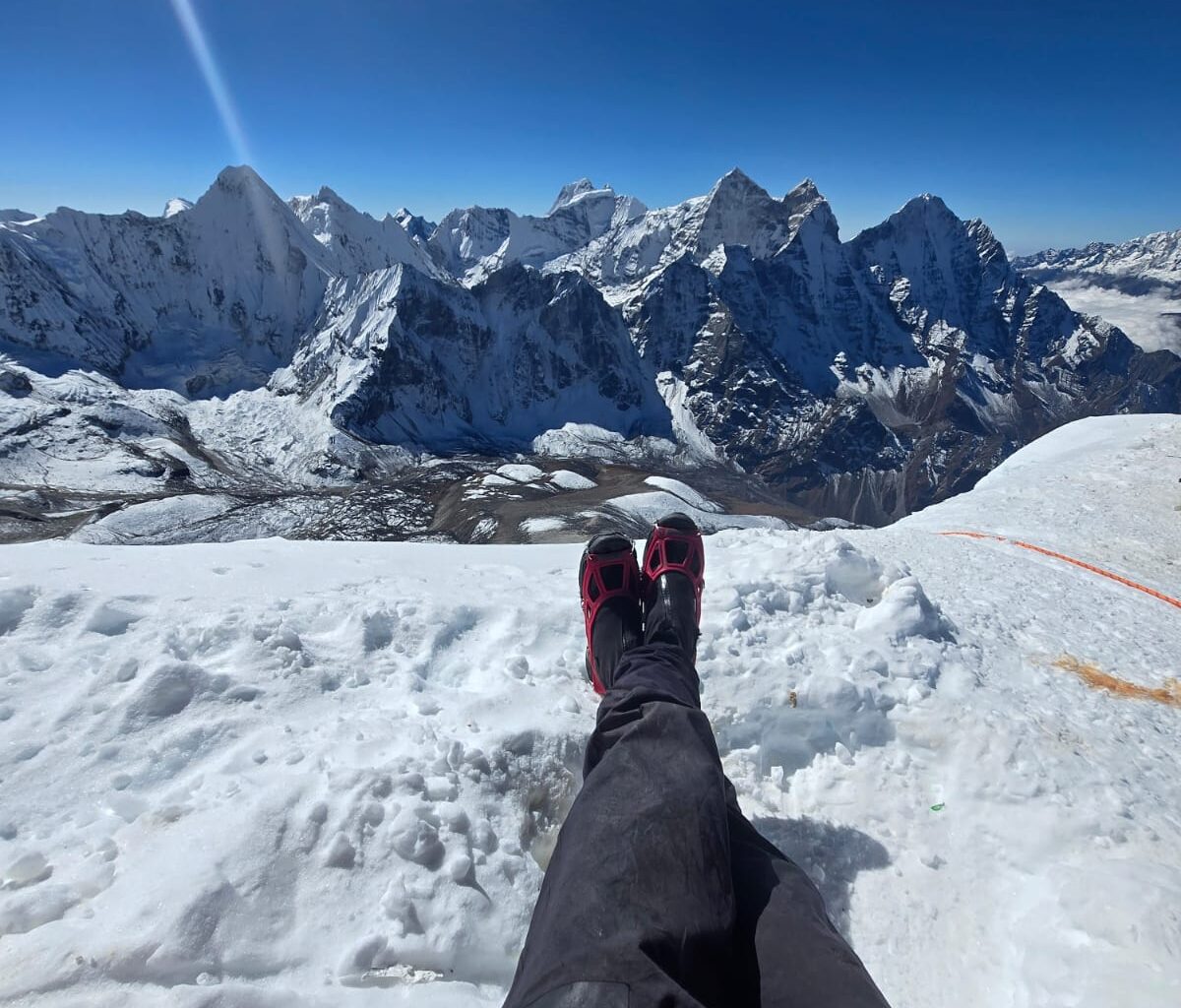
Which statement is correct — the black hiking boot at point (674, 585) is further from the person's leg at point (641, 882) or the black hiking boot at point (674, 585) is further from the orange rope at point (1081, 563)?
the orange rope at point (1081, 563)

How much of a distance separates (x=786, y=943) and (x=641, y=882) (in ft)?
2.00

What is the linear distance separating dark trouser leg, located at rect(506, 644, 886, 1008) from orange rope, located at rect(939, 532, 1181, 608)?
918 cm

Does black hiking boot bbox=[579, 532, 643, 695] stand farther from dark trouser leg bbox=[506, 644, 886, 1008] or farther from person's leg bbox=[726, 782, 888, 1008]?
person's leg bbox=[726, 782, 888, 1008]

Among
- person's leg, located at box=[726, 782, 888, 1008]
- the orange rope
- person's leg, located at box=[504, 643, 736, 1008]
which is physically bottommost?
the orange rope

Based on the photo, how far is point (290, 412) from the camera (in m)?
175

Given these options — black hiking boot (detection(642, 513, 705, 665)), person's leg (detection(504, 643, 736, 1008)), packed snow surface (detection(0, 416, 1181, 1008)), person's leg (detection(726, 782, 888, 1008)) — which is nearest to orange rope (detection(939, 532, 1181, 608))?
packed snow surface (detection(0, 416, 1181, 1008))

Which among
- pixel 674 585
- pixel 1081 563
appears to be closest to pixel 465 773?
pixel 674 585

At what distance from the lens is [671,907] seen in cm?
257

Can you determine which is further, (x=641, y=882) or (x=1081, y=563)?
(x=1081, y=563)

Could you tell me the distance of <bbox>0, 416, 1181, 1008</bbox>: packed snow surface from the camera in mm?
2961

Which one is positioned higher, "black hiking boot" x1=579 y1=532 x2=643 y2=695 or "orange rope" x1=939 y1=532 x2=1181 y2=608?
"black hiking boot" x1=579 y1=532 x2=643 y2=695

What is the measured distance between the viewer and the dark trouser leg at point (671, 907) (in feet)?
7.57

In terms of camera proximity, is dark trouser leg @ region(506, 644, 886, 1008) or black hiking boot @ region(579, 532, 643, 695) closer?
dark trouser leg @ region(506, 644, 886, 1008)

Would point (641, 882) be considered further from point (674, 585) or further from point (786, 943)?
point (674, 585)
